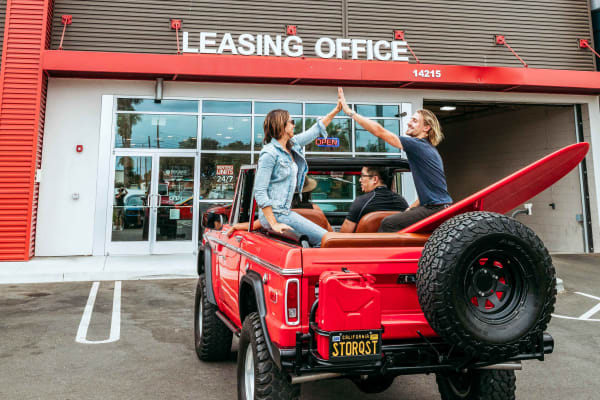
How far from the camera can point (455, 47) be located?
12.5 meters

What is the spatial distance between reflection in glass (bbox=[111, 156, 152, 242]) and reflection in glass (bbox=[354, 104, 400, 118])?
572cm

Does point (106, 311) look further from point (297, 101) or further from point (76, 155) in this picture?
point (297, 101)

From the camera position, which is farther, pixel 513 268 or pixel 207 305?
pixel 207 305

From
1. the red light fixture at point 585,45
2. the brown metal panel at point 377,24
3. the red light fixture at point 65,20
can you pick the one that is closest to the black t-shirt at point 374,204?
the brown metal panel at point 377,24

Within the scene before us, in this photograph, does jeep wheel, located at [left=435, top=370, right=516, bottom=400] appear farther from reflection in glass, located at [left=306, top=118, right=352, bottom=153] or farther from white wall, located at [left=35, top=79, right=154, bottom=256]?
white wall, located at [left=35, top=79, right=154, bottom=256]

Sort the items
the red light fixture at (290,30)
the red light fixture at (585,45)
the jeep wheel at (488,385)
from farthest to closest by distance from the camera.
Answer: the red light fixture at (585,45) → the red light fixture at (290,30) → the jeep wheel at (488,385)

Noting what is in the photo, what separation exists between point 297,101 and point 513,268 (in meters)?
9.89

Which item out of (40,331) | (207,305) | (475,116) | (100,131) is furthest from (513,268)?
(475,116)

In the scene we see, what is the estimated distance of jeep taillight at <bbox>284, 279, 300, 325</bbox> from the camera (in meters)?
2.22

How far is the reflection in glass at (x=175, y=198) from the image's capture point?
36.0 ft

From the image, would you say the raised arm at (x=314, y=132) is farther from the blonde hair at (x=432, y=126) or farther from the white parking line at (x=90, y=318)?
the white parking line at (x=90, y=318)

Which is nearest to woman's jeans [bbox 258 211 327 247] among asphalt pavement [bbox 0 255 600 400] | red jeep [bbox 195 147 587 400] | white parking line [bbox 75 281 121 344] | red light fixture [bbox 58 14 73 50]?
red jeep [bbox 195 147 587 400]

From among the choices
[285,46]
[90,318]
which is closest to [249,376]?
[90,318]

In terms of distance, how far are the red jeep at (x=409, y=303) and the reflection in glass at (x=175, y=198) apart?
8.75m
